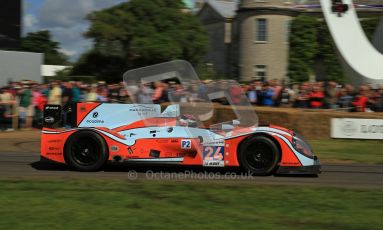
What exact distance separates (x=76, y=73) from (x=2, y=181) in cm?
3873

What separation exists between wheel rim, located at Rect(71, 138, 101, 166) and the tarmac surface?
225 millimetres

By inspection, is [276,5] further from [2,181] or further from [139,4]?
[2,181]

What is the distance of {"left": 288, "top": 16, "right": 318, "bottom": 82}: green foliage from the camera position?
138 ft

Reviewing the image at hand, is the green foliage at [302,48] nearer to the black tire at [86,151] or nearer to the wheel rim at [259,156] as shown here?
the wheel rim at [259,156]

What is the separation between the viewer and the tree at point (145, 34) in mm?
39594

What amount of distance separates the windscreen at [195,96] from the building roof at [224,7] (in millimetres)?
46226

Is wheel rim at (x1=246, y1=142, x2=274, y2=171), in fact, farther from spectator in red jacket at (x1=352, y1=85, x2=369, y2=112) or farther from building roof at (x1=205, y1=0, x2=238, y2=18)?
building roof at (x1=205, y1=0, x2=238, y2=18)

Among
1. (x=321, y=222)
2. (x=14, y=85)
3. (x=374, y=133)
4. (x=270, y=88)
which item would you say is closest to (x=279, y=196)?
(x=321, y=222)

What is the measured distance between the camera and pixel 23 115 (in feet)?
51.4

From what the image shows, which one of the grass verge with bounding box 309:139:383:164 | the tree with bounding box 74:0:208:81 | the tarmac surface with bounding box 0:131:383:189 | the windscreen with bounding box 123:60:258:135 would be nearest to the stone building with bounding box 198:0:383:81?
the tree with bounding box 74:0:208:81

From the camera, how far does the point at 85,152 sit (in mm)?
8766

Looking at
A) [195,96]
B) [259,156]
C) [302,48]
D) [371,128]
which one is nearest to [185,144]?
[195,96]

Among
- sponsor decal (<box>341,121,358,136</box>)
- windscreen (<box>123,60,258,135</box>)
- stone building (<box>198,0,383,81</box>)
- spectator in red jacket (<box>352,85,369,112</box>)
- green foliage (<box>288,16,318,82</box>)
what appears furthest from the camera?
stone building (<box>198,0,383,81</box>)

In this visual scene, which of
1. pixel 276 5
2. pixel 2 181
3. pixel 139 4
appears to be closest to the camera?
pixel 2 181
